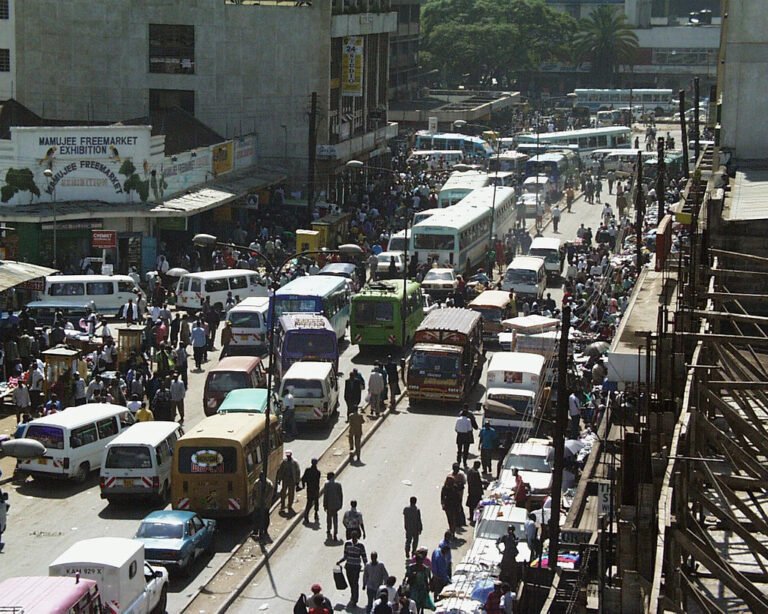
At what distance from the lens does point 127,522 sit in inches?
1102

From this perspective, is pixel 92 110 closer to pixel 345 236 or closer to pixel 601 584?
pixel 345 236

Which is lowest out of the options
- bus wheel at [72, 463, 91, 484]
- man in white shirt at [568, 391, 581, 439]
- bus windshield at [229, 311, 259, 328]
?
bus wheel at [72, 463, 91, 484]

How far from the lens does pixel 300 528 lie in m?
28.6

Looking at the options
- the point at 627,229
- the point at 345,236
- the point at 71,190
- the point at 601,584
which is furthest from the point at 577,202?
the point at 601,584

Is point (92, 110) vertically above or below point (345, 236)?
above

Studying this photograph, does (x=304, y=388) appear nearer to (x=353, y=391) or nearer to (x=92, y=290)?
(x=353, y=391)

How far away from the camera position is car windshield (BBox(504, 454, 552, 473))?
97.4 ft

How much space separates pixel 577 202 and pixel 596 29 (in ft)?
196

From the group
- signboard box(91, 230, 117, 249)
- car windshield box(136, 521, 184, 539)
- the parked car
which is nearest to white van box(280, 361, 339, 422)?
car windshield box(136, 521, 184, 539)

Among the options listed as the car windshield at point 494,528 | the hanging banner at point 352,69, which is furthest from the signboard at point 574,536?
the hanging banner at point 352,69

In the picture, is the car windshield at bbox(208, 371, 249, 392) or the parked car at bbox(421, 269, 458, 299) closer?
the car windshield at bbox(208, 371, 249, 392)

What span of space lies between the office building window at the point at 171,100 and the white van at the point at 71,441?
3569cm

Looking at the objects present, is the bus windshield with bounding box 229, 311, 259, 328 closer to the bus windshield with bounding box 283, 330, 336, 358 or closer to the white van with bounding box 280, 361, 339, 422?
the bus windshield with bounding box 283, 330, 336, 358

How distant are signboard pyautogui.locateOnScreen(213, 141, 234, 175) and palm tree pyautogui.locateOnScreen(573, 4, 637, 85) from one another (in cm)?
7961
